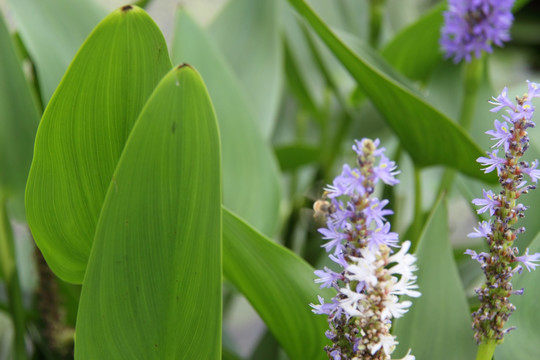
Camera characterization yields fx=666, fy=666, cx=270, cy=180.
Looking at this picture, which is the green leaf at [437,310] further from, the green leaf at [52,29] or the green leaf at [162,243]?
the green leaf at [52,29]

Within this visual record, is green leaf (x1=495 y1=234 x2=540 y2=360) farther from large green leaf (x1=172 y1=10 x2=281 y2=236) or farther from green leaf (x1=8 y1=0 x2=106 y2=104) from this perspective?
green leaf (x1=8 y1=0 x2=106 y2=104)

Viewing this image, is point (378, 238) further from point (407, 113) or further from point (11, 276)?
point (11, 276)

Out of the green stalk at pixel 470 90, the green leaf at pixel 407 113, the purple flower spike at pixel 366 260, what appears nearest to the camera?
the purple flower spike at pixel 366 260

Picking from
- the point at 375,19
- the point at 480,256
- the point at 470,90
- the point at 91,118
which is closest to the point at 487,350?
the point at 480,256

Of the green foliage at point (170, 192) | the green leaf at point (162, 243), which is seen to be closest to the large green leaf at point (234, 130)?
the green foliage at point (170, 192)

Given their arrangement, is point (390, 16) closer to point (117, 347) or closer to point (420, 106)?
point (420, 106)

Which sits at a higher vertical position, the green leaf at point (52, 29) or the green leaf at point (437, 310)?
the green leaf at point (52, 29)

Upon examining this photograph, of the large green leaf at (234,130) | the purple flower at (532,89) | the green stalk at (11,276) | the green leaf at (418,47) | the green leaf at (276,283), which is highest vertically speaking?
the green leaf at (418,47)
